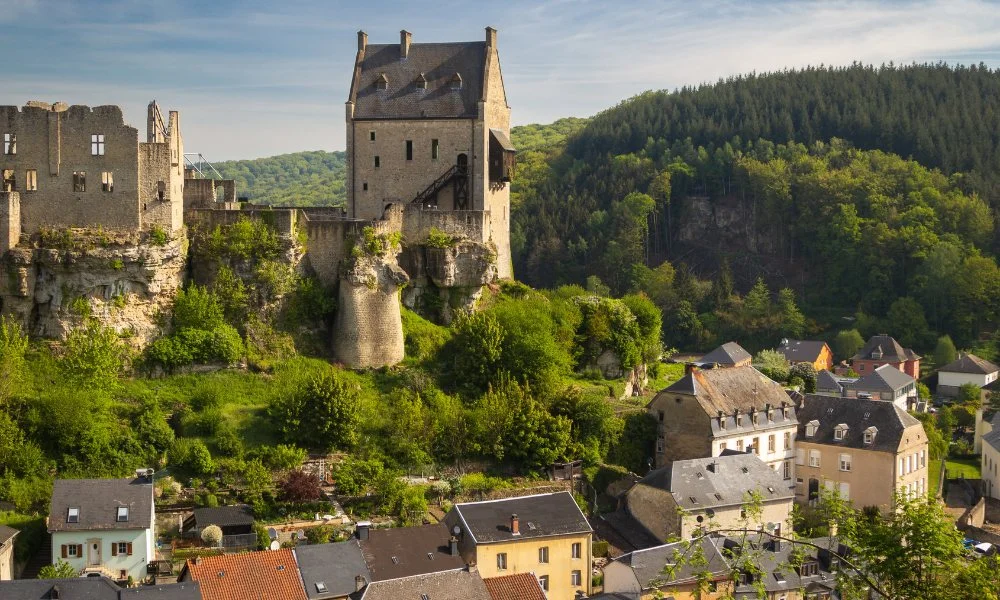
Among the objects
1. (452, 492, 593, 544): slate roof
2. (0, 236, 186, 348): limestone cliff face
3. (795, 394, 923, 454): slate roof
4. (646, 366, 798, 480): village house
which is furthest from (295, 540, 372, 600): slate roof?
(795, 394, 923, 454): slate roof

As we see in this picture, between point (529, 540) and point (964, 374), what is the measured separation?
4748 centimetres

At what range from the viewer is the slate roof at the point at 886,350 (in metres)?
77.6

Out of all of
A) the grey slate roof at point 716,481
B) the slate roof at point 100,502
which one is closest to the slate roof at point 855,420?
the grey slate roof at point 716,481

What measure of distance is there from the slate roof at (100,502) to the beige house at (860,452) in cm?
2625

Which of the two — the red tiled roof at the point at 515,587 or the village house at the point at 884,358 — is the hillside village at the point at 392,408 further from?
the village house at the point at 884,358

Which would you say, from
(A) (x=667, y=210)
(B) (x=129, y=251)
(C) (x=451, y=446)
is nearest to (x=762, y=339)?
(A) (x=667, y=210)

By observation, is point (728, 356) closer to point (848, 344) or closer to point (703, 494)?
point (848, 344)

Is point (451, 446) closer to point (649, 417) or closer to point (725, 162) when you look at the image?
point (649, 417)

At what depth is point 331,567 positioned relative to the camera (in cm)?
3369

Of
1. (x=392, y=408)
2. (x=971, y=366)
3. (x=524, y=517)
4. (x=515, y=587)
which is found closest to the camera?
(x=515, y=587)

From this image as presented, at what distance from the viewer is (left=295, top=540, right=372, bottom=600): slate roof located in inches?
1297

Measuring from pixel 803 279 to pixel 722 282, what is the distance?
7.69m

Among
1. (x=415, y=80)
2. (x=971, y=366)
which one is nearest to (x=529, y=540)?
(x=415, y=80)

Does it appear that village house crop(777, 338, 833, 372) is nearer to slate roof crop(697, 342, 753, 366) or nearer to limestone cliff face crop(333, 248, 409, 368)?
slate roof crop(697, 342, 753, 366)
